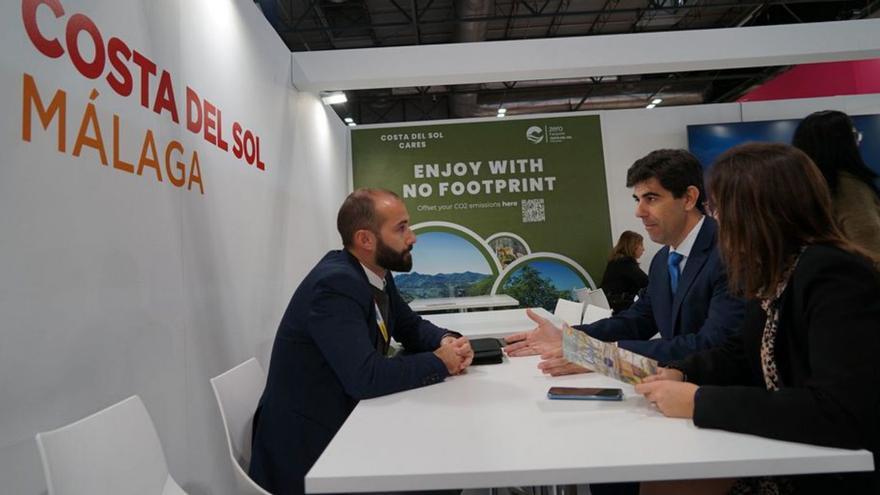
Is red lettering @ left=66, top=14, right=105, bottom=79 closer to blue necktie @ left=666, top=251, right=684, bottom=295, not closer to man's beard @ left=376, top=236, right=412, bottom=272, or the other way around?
man's beard @ left=376, top=236, right=412, bottom=272

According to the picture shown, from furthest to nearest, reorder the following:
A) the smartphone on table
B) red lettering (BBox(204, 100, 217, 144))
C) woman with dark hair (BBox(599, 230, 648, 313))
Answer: woman with dark hair (BBox(599, 230, 648, 313)) → red lettering (BBox(204, 100, 217, 144)) → the smartphone on table

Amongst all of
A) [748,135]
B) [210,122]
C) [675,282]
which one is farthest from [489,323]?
[748,135]

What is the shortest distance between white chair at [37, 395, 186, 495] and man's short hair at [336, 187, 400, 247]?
0.94m

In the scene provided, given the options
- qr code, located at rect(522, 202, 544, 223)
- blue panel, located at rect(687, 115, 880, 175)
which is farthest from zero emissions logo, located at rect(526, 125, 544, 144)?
blue panel, located at rect(687, 115, 880, 175)

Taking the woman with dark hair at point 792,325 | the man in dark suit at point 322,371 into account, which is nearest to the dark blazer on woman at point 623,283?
the man in dark suit at point 322,371

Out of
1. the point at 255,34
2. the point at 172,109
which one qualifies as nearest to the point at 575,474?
the point at 172,109

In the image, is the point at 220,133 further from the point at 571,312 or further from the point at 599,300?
the point at 599,300

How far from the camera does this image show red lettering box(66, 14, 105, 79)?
1.82 meters

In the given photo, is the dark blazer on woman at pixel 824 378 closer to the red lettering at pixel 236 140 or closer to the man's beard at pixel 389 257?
the man's beard at pixel 389 257

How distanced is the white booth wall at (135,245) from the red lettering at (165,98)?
0.03 m

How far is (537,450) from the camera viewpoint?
102 cm

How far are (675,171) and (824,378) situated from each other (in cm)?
122

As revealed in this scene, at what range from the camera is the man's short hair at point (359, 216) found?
2.01 metres

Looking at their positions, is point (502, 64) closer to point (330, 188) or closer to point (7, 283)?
point (330, 188)
